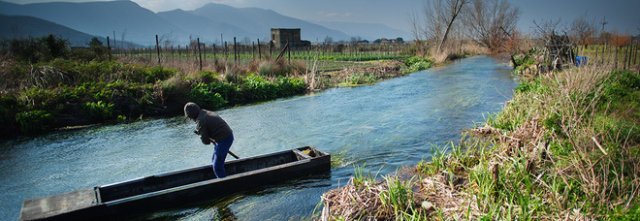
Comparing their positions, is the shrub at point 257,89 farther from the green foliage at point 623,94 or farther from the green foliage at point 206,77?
the green foliage at point 623,94

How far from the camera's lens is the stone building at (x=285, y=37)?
2571 inches

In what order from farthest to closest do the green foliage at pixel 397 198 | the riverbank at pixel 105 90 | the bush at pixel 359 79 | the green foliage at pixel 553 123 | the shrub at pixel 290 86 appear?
1. the bush at pixel 359 79
2. the shrub at pixel 290 86
3. the riverbank at pixel 105 90
4. the green foliage at pixel 553 123
5. the green foliage at pixel 397 198

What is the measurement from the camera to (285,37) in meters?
66.0

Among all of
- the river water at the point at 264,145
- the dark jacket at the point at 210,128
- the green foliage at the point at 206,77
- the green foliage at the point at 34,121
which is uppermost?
the green foliage at the point at 206,77

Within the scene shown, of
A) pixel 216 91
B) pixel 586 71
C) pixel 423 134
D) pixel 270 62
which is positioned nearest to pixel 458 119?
pixel 423 134

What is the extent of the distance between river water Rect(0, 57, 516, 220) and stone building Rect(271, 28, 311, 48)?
144 ft

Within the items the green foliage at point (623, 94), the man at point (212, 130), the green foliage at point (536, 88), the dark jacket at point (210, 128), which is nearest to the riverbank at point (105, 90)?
the man at point (212, 130)

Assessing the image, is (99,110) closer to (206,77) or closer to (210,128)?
(206,77)

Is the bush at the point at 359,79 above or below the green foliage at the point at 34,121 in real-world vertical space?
above

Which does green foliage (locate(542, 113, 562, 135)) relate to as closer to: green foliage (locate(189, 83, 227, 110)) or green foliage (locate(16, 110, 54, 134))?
green foliage (locate(189, 83, 227, 110))

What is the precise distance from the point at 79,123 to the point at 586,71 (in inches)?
681

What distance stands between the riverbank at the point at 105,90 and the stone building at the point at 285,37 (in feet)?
134

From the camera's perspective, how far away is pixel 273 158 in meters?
10.6

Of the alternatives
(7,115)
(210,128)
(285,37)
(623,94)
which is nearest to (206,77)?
(7,115)
